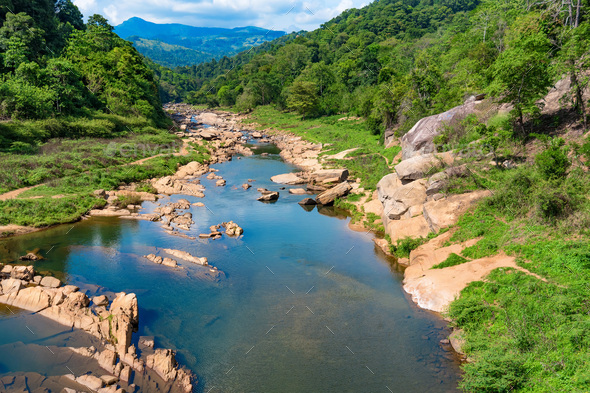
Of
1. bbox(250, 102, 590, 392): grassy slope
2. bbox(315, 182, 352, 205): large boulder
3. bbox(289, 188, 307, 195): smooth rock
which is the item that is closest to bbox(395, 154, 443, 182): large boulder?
bbox(250, 102, 590, 392): grassy slope

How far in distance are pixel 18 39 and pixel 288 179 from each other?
41277mm

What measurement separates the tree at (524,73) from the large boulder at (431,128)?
687 cm

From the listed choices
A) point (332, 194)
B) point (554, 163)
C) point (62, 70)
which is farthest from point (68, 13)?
point (554, 163)

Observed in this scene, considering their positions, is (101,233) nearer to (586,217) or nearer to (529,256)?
(529,256)

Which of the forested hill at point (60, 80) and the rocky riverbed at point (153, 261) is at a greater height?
the forested hill at point (60, 80)

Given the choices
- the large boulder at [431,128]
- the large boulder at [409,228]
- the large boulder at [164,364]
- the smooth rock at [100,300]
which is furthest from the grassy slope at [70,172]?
the large boulder at [431,128]

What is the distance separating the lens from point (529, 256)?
52.2ft

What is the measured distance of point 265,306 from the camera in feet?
56.2

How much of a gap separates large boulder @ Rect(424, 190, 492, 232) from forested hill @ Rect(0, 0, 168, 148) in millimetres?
39579

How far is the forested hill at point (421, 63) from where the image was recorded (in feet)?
71.8

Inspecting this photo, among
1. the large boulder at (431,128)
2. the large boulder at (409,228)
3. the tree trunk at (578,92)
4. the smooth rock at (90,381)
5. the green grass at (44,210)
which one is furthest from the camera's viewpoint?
the large boulder at (431,128)

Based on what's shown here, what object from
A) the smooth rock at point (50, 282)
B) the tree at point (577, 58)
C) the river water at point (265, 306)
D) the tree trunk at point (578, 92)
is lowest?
the river water at point (265, 306)

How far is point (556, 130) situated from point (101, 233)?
31237 millimetres

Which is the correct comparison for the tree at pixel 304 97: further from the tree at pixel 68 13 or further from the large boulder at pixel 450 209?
the large boulder at pixel 450 209
